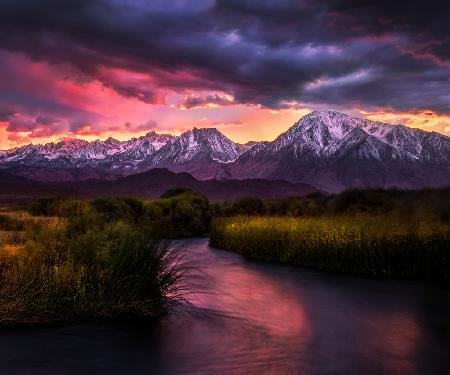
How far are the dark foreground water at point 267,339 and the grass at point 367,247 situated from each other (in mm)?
4317

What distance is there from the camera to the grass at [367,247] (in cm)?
3384

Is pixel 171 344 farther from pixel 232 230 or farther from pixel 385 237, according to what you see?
pixel 232 230

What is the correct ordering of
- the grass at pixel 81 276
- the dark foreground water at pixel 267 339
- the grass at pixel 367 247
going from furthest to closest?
1. the grass at pixel 367 247
2. the grass at pixel 81 276
3. the dark foreground water at pixel 267 339

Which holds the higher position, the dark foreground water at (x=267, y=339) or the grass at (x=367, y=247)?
the grass at (x=367, y=247)

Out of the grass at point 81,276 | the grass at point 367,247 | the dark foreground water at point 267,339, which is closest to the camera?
the dark foreground water at point 267,339

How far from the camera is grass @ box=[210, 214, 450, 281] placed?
1332 inches

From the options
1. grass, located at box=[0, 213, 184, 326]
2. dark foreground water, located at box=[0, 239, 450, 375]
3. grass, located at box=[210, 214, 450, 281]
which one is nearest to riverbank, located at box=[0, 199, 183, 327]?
grass, located at box=[0, 213, 184, 326]

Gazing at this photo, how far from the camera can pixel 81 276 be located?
64.2 ft

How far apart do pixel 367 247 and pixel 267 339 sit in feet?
56.4

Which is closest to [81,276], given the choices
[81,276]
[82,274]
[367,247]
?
[81,276]

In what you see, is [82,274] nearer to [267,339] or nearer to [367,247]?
[267,339]

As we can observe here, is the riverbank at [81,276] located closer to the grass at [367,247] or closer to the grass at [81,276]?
the grass at [81,276]

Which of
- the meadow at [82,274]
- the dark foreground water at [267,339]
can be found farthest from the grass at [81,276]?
the dark foreground water at [267,339]

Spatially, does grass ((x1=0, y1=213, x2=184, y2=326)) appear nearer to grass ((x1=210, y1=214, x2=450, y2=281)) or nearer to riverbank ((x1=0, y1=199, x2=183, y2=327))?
riverbank ((x1=0, y1=199, x2=183, y2=327))
